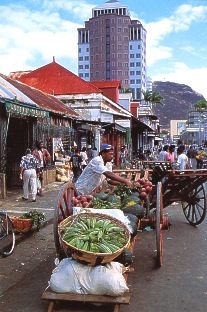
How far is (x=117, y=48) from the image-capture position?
13500 centimetres

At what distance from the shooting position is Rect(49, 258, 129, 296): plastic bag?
4.15 metres

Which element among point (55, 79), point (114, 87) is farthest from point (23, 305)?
point (114, 87)

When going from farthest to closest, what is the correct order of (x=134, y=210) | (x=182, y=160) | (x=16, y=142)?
(x=16, y=142) < (x=182, y=160) < (x=134, y=210)

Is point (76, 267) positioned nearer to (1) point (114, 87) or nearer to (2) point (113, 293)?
(2) point (113, 293)

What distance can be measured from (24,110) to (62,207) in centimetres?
871

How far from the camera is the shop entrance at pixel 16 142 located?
16.2 m

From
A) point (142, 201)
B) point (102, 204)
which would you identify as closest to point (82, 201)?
point (102, 204)

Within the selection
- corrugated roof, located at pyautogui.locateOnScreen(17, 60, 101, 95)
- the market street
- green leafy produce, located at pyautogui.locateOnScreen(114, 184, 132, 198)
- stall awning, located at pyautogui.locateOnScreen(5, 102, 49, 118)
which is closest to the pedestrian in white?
the market street

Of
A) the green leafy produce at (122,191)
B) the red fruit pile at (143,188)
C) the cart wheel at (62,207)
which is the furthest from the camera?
the red fruit pile at (143,188)

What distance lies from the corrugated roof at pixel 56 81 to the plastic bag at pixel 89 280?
25.5 meters

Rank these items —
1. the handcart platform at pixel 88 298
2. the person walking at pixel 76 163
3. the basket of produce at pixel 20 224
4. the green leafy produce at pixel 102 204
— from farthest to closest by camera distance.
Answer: the person walking at pixel 76 163
the basket of produce at pixel 20 224
the green leafy produce at pixel 102 204
the handcart platform at pixel 88 298

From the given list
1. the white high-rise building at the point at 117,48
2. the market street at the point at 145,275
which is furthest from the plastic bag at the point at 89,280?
the white high-rise building at the point at 117,48

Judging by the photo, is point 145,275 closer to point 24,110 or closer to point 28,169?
point 28,169

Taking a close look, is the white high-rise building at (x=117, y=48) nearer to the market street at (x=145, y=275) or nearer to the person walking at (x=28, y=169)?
the person walking at (x=28, y=169)
